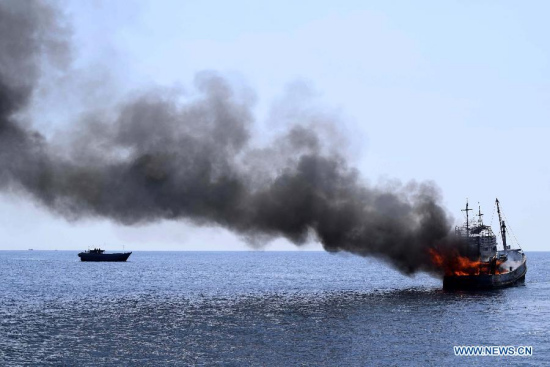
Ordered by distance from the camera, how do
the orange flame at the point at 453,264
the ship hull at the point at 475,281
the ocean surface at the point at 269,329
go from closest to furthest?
the ocean surface at the point at 269,329 → the ship hull at the point at 475,281 → the orange flame at the point at 453,264

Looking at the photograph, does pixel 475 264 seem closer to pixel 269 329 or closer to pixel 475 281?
pixel 475 281

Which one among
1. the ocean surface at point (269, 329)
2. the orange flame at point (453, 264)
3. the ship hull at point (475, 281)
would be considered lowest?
the ocean surface at point (269, 329)

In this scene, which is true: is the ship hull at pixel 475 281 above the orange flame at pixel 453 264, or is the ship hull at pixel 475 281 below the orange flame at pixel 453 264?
below

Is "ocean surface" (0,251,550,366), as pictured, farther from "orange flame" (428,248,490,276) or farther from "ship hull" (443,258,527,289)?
"orange flame" (428,248,490,276)

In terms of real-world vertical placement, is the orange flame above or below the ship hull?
above

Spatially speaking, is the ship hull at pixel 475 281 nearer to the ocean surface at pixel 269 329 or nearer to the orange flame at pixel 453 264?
the orange flame at pixel 453 264

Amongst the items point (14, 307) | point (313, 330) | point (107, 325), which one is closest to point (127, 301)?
point (14, 307)

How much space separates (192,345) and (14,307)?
50.6 m

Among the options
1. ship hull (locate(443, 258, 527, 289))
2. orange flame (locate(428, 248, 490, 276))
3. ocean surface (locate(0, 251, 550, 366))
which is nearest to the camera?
ocean surface (locate(0, 251, 550, 366))

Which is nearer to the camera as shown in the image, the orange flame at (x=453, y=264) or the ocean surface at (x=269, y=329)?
the ocean surface at (x=269, y=329)

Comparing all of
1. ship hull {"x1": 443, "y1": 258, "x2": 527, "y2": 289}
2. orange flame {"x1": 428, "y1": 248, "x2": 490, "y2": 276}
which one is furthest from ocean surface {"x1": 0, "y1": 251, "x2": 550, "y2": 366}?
orange flame {"x1": 428, "y1": 248, "x2": 490, "y2": 276}

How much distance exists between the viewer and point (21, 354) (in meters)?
55.7

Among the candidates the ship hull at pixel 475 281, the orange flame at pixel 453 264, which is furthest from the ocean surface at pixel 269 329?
the orange flame at pixel 453 264

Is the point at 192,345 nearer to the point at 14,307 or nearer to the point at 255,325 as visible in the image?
the point at 255,325
